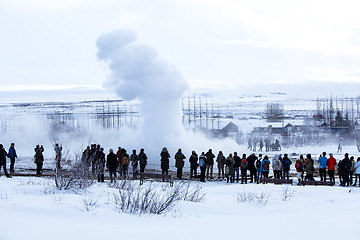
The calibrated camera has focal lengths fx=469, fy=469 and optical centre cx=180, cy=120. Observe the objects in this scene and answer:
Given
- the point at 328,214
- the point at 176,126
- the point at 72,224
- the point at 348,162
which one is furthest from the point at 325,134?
the point at 72,224

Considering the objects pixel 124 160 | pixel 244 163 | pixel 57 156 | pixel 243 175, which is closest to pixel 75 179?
pixel 57 156

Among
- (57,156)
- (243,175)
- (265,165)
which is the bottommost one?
(243,175)

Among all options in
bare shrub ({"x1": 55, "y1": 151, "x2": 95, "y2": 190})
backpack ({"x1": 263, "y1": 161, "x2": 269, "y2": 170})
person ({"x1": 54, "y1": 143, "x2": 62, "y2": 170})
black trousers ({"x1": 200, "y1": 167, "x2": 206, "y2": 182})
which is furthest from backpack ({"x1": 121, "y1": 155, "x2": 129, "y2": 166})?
backpack ({"x1": 263, "y1": 161, "x2": 269, "y2": 170})

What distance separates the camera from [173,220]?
9125mm

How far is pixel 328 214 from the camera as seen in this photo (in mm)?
10781

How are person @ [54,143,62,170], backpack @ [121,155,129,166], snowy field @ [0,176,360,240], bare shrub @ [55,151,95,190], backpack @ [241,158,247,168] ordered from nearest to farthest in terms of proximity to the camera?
snowy field @ [0,176,360,240], bare shrub @ [55,151,95,190], person @ [54,143,62,170], backpack @ [121,155,129,166], backpack @ [241,158,247,168]

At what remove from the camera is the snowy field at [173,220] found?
7621 mm

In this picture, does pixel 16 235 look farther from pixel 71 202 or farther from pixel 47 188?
pixel 47 188

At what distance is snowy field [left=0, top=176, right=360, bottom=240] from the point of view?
7621 mm

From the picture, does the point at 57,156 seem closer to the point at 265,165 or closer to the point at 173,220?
the point at 173,220

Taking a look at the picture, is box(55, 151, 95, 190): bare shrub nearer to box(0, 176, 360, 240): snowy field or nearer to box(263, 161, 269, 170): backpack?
box(0, 176, 360, 240): snowy field

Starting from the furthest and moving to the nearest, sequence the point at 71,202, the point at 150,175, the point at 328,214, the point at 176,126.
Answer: the point at 176,126, the point at 150,175, the point at 328,214, the point at 71,202

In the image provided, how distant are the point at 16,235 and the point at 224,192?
349 inches

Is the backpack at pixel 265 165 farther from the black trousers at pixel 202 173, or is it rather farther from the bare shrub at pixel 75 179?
the bare shrub at pixel 75 179
